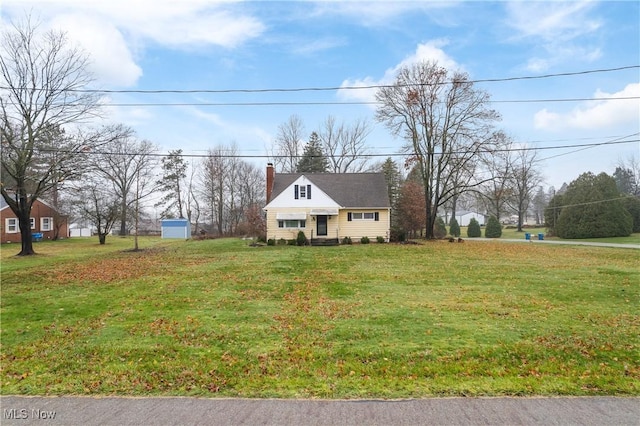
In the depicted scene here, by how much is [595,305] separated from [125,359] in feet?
28.9

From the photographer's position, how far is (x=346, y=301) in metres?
7.96

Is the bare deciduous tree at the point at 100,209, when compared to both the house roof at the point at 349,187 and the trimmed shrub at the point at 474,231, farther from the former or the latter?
the trimmed shrub at the point at 474,231

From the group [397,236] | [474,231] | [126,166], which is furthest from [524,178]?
[126,166]

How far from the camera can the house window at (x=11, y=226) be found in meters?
30.9

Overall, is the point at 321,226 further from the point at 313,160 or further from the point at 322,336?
the point at 322,336

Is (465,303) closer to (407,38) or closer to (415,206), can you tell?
(407,38)

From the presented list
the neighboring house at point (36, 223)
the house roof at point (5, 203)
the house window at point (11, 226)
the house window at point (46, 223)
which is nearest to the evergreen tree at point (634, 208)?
the house roof at point (5, 203)

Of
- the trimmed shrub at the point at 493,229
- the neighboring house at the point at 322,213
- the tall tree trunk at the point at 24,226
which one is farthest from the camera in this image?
the trimmed shrub at the point at 493,229

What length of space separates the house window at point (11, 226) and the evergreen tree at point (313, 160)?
27118 millimetres

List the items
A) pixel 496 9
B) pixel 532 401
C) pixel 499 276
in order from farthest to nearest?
1. pixel 499 276
2. pixel 496 9
3. pixel 532 401

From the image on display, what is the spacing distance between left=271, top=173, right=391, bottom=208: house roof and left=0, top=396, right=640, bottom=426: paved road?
22606 millimetres

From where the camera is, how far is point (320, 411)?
342 centimetres

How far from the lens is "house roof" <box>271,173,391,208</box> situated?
2638cm

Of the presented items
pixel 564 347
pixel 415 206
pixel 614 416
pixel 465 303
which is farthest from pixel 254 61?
pixel 415 206
